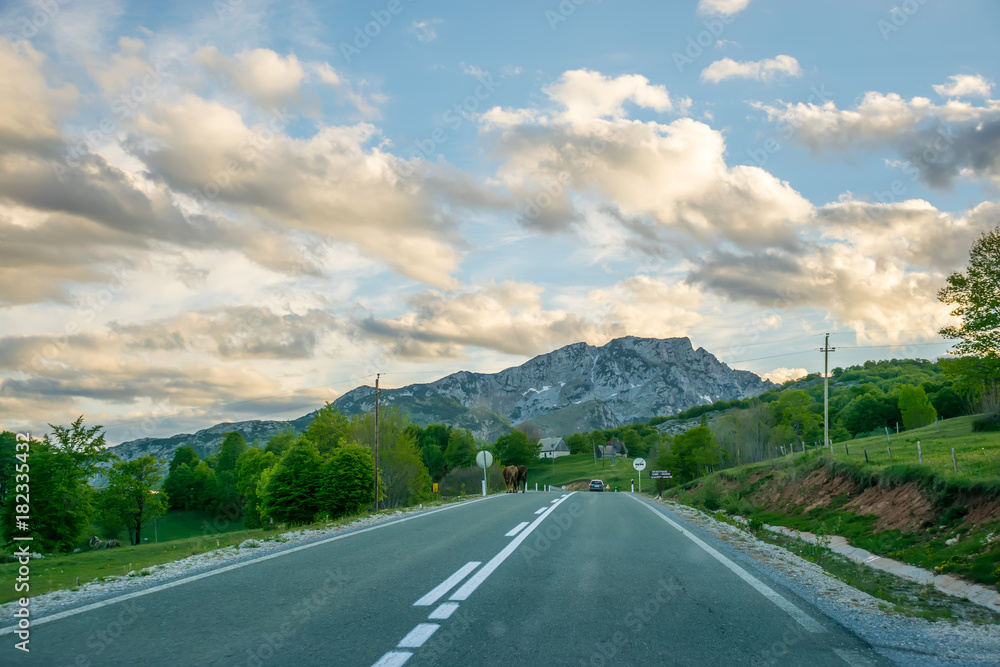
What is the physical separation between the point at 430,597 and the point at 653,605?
2.40 m

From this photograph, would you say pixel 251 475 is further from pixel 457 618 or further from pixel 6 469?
pixel 457 618

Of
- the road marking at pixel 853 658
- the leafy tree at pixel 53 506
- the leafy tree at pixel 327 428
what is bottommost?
the leafy tree at pixel 53 506

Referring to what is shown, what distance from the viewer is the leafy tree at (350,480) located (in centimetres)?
4112

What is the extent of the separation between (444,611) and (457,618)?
12.6 inches

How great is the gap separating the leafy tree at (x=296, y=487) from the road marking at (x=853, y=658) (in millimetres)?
43953

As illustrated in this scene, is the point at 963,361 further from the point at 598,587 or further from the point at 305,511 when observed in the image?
the point at 305,511

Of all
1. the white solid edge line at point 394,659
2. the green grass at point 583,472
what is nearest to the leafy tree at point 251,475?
the green grass at point 583,472

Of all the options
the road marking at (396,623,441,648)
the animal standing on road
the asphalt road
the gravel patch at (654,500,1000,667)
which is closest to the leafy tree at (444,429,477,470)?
the animal standing on road

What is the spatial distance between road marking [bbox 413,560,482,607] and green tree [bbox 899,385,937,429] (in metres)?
85.8

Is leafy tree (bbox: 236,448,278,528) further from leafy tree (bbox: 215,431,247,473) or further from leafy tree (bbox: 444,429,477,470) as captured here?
leafy tree (bbox: 444,429,477,470)

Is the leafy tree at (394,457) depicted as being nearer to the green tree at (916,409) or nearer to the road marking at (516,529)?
the road marking at (516,529)

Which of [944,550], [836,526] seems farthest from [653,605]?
[836,526]

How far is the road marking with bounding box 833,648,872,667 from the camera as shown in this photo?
4691 millimetres

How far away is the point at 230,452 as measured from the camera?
135 m
